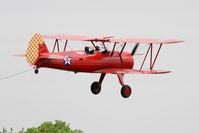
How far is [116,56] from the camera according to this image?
67.8 metres

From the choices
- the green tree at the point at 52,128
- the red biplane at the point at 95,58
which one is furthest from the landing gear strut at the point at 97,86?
the green tree at the point at 52,128

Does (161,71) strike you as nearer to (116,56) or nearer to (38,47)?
(116,56)

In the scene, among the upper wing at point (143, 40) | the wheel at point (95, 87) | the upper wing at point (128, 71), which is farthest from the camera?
the wheel at point (95, 87)

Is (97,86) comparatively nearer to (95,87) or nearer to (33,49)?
(95,87)

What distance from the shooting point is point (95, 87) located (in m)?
68.5

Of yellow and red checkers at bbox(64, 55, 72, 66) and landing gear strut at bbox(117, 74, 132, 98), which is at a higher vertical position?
yellow and red checkers at bbox(64, 55, 72, 66)

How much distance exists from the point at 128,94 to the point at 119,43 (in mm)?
2994

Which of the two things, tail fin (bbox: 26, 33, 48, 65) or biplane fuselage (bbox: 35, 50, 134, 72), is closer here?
tail fin (bbox: 26, 33, 48, 65)

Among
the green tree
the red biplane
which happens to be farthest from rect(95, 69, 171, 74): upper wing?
the green tree

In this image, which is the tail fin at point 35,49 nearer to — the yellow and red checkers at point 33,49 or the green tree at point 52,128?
the yellow and red checkers at point 33,49

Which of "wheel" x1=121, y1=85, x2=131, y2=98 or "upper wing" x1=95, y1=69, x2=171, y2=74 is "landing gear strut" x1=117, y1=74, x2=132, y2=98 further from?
"upper wing" x1=95, y1=69, x2=171, y2=74

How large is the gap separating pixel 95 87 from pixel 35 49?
18.7ft

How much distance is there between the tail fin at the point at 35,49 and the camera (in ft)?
210

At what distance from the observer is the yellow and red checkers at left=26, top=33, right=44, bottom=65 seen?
64000 mm
